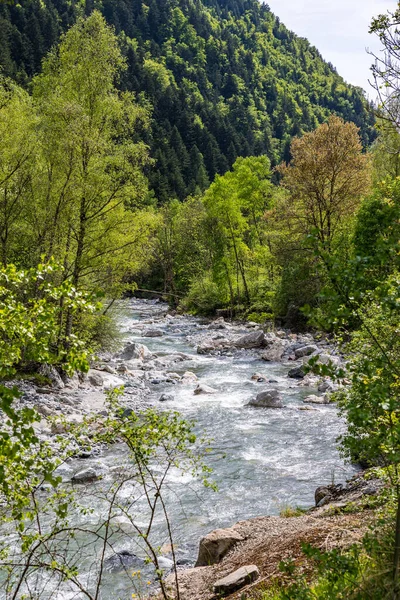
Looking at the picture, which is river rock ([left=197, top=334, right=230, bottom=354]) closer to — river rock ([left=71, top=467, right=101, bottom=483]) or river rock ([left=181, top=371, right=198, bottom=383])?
river rock ([left=181, top=371, right=198, bottom=383])

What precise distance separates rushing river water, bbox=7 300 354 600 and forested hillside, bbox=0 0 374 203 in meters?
65.9

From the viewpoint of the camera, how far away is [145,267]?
130 feet

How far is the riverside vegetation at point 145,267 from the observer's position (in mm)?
3410

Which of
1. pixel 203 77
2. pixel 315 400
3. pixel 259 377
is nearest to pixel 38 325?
pixel 315 400

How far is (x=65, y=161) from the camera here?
16.0 meters

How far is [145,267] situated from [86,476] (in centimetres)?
3016

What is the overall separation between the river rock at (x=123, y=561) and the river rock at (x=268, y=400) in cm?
905

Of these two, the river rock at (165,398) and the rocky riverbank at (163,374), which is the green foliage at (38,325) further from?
the river rock at (165,398)

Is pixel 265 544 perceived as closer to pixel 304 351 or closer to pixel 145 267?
pixel 304 351

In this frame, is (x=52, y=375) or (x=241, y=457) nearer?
(x=241, y=457)

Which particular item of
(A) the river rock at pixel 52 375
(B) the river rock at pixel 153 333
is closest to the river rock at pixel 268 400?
(A) the river rock at pixel 52 375

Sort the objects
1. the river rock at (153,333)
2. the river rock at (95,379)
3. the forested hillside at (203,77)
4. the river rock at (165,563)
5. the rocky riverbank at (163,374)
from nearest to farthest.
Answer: the river rock at (165,563) < the rocky riverbank at (163,374) < the river rock at (95,379) < the river rock at (153,333) < the forested hillside at (203,77)

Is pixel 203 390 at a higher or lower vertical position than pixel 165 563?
higher

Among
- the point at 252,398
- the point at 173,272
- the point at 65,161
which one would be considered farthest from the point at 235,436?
the point at 173,272
